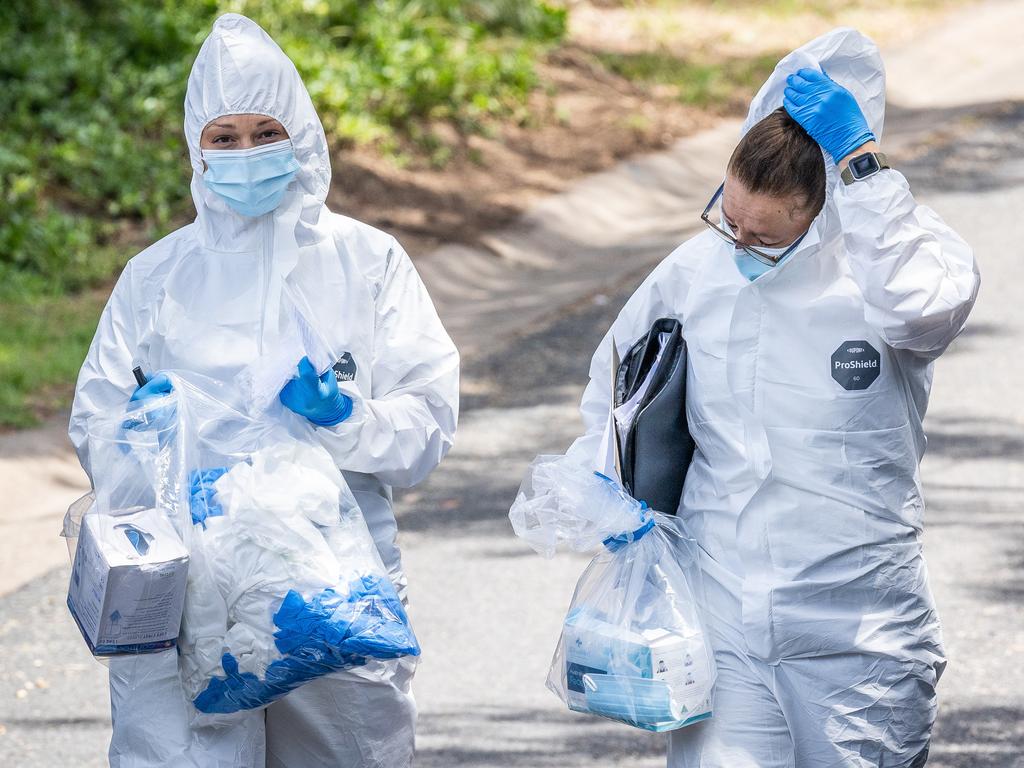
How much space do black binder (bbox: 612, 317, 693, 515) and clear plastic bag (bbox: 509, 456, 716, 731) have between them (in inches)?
2.3

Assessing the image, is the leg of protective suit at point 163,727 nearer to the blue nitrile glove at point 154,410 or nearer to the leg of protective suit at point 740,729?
the blue nitrile glove at point 154,410

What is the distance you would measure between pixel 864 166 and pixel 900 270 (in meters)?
0.20

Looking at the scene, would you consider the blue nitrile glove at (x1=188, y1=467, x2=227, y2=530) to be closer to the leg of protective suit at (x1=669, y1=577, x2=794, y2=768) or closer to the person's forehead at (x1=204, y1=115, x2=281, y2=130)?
the person's forehead at (x1=204, y1=115, x2=281, y2=130)

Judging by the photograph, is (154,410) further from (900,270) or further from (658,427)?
(900,270)

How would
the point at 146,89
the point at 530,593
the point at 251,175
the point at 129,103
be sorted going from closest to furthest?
the point at 251,175
the point at 530,593
the point at 129,103
the point at 146,89

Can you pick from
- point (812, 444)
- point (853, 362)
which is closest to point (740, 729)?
point (812, 444)

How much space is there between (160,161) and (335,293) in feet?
25.0

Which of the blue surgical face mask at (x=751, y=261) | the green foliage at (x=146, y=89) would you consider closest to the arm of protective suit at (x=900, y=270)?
the blue surgical face mask at (x=751, y=261)

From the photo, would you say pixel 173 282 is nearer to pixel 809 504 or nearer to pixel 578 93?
pixel 809 504

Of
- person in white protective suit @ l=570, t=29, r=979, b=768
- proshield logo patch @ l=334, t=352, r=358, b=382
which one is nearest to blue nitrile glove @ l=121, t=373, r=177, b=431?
proshield logo patch @ l=334, t=352, r=358, b=382

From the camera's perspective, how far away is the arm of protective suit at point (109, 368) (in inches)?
114

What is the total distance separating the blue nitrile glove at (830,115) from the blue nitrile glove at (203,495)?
126 centimetres

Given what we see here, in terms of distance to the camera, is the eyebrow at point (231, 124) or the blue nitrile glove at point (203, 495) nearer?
the blue nitrile glove at point (203, 495)

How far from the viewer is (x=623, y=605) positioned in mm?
2684
